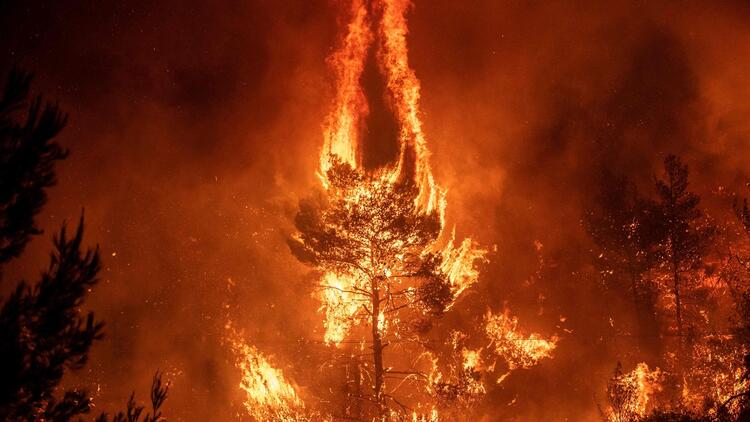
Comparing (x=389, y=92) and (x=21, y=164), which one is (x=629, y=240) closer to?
(x=389, y=92)

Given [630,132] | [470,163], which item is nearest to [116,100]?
[470,163]

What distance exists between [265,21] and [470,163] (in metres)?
13.6

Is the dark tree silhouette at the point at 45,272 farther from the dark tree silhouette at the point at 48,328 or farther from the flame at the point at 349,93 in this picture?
the flame at the point at 349,93

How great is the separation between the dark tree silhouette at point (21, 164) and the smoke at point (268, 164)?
56.9 ft

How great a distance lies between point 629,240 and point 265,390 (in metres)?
16.5

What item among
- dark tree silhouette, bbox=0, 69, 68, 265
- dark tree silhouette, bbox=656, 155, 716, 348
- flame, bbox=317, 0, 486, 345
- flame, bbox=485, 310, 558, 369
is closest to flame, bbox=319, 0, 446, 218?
flame, bbox=317, 0, 486, 345

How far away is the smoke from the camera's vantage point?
25.9 m

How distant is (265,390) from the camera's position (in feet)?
73.4

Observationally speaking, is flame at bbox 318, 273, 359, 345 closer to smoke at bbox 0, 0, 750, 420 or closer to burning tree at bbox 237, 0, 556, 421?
burning tree at bbox 237, 0, 556, 421

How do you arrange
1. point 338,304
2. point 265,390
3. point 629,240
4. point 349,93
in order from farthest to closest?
point 349,93
point 629,240
point 265,390
point 338,304

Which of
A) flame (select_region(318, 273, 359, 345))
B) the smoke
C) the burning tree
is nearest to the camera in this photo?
the burning tree

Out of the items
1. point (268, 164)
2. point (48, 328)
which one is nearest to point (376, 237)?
point (48, 328)

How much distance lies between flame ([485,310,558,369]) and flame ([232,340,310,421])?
1182 centimetres

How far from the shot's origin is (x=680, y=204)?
22.2 m
